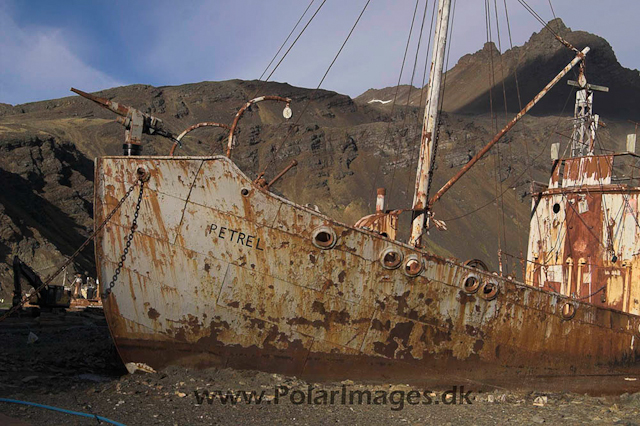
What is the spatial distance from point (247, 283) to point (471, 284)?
385 centimetres

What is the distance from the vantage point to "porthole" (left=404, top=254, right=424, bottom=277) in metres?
9.31

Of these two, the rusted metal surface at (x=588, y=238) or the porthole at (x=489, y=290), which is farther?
the rusted metal surface at (x=588, y=238)

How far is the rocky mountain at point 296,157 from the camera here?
4228 centimetres

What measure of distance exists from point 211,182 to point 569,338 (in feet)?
24.7

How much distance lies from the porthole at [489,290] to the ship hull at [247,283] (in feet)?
2.44

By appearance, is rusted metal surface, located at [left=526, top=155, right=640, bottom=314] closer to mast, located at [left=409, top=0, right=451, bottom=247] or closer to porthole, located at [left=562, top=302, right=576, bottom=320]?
porthole, located at [left=562, top=302, right=576, bottom=320]

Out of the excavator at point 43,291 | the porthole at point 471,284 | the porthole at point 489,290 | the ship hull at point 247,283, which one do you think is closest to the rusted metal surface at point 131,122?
the ship hull at point 247,283

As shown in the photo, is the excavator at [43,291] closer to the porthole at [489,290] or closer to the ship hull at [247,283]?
the ship hull at [247,283]

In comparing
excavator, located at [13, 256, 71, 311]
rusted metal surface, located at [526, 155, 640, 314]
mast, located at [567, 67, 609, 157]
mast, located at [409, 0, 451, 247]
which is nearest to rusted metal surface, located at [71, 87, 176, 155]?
mast, located at [409, 0, 451, 247]

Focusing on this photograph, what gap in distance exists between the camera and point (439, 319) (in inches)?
381

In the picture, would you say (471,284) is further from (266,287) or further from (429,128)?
(266,287)

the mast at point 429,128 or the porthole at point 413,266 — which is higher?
the mast at point 429,128

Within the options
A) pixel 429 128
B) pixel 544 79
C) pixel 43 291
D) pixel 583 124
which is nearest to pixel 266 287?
pixel 429 128

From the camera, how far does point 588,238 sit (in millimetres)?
14023
